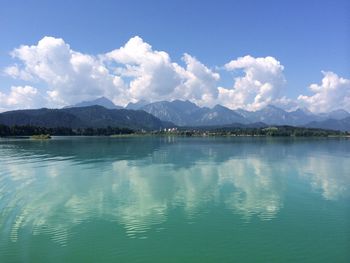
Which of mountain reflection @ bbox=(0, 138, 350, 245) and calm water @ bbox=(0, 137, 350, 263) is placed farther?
mountain reflection @ bbox=(0, 138, 350, 245)

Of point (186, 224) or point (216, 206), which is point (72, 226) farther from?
point (216, 206)

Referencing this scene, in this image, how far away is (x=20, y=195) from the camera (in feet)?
120

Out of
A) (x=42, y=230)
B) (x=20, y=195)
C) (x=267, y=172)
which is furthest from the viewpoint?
(x=267, y=172)

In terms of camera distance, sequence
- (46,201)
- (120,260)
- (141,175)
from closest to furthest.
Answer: (120,260) < (46,201) < (141,175)

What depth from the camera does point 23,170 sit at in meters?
55.9

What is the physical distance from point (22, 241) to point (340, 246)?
808 inches

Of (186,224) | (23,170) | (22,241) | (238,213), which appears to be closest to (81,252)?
(22,241)

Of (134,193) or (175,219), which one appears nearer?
(175,219)

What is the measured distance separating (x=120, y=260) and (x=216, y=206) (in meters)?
13.6

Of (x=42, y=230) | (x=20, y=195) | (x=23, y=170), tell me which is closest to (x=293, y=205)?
(x=42, y=230)

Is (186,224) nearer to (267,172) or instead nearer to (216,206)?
(216,206)

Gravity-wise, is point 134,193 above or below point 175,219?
above

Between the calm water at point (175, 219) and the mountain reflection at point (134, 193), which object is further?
the mountain reflection at point (134, 193)

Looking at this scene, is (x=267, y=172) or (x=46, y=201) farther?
(x=267, y=172)
